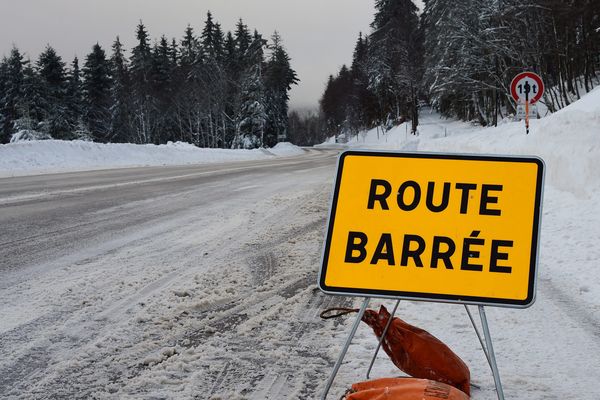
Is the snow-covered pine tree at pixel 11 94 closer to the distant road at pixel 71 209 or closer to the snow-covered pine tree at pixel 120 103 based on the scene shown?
the snow-covered pine tree at pixel 120 103

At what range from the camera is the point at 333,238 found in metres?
2.37

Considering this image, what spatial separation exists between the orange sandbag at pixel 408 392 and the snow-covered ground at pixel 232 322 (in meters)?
0.49

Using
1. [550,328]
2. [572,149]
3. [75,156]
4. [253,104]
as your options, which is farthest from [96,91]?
A: [550,328]

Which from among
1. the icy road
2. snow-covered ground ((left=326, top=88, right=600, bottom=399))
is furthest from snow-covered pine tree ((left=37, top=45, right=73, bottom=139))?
snow-covered ground ((left=326, top=88, right=600, bottom=399))

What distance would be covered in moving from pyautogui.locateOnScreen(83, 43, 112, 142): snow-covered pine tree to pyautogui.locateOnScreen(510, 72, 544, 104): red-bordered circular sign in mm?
57805

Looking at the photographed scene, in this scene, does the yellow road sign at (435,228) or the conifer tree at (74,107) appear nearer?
the yellow road sign at (435,228)

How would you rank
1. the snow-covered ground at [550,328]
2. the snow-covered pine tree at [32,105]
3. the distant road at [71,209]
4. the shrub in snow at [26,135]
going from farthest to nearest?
1. the snow-covered pine tree at [32,105]
2. the shrub in snow at [26,135]
3. the distant road at [71,209]
4. the snow-covered ground at [550,328]

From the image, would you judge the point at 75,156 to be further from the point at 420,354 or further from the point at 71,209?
the point at 420,354

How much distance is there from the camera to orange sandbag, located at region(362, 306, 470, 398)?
7.46 ft

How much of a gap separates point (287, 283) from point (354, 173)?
80.4 inches

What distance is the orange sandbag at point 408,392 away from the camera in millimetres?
1829

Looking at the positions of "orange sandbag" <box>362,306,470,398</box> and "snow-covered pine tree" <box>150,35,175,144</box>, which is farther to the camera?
"snow-covered pine tree" <box>150,35,175,144</box>

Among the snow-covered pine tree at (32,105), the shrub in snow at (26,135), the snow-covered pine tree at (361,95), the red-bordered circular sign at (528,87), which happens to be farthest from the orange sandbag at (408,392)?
the snow-covered pine tree at (361,95)

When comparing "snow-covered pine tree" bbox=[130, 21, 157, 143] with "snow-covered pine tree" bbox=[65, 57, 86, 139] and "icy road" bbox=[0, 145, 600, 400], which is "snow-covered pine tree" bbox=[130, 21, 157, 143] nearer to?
"snow-covered pine tree" bbox=[65, 57, 86, 139]
